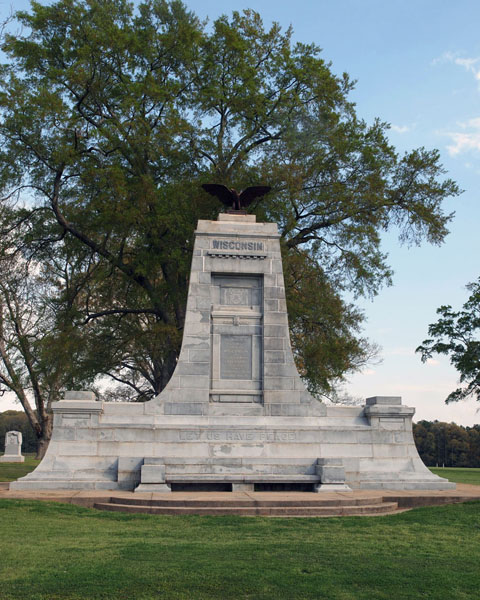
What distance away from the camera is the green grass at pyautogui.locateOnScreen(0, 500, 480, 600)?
6.63 m

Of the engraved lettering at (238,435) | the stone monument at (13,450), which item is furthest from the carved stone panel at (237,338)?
A: the stone monument at (13,450)

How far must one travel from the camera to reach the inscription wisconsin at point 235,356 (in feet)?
55.6

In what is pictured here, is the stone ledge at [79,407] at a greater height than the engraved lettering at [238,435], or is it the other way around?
the stone ledge at [79,407]

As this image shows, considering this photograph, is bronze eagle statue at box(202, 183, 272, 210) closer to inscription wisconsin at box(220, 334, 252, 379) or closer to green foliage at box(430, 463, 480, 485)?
inscription wisconsin at box(220, 334, 252, 379)

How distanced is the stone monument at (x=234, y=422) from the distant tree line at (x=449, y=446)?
5291 centimetres

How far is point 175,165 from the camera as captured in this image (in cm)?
2648

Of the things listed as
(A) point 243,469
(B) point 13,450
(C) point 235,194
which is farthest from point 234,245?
(B) point 13,450

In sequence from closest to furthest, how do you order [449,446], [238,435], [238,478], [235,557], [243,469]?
[235,557]
[238,478]
[243,469]
[238,435]
[449,446]

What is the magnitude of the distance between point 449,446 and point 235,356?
5707cm

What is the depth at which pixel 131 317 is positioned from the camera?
29.5m

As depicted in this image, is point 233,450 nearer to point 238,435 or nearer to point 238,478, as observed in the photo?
point 238,435

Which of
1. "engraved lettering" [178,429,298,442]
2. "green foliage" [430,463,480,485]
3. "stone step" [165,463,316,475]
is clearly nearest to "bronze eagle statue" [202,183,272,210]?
"engraved lettering" [178,429,298,442]

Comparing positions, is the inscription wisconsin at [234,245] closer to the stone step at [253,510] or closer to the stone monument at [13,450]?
the stone step at [253,510]

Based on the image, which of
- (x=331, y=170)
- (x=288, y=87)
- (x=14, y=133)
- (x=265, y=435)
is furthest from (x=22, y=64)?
(x=265, y=435)
